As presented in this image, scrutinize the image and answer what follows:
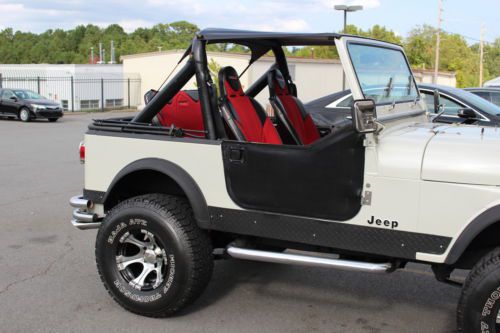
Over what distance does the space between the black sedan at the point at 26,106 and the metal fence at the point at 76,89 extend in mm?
9645

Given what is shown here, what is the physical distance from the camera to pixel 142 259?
4.08m

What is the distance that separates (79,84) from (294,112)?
33.4 meters

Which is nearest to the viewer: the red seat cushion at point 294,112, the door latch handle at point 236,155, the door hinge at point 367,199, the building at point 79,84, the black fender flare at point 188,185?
the door hinge at point 367,199

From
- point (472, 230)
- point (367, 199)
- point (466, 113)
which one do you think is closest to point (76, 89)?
point (466, 113)

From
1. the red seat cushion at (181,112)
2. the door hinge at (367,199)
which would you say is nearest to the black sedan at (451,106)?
the red seat cushion at (181,112)

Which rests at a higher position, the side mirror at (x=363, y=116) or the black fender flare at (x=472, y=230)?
the side mirror at (x=363, y=116)

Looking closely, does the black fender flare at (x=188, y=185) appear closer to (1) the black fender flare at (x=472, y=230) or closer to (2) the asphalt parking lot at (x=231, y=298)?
(2) the asphalt parking lot at (x=231, y=298)

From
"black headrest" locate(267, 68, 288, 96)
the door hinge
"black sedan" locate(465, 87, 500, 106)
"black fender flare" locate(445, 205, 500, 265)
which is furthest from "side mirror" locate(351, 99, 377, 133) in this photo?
"black sedan" locate(465, 87, 500, 106)

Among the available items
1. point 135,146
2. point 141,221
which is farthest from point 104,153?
point 141,221

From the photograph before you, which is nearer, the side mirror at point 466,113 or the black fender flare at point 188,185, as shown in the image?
the black fender flare at point 188,185

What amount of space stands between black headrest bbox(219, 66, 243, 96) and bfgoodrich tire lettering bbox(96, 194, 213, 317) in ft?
2.75

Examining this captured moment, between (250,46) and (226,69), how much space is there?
0.69 meters

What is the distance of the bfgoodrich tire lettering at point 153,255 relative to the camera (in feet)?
12.7

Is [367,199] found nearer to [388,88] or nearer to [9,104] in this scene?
[388,88]
